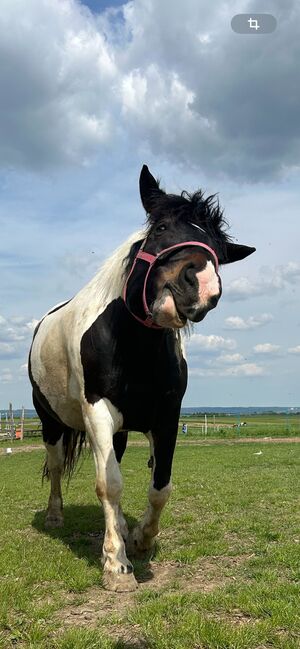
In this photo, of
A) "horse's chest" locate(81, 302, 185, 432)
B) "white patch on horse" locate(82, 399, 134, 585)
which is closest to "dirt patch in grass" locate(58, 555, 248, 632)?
"white patch on horse" locate(82, 399, 134, 585)

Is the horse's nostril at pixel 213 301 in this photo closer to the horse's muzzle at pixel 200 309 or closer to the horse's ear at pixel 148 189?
the horse's muzzle at pixel 200 309

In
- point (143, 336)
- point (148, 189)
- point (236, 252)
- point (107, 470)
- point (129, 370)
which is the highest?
point (148, 189)

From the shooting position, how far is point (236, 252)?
15.5 ft

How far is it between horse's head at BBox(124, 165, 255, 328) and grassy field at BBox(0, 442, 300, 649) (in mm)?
2029

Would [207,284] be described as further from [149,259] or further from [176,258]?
[149,259]

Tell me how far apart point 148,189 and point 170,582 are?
11.0 ft

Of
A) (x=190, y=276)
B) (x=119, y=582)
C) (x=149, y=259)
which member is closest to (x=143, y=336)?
(x=149, y=259)

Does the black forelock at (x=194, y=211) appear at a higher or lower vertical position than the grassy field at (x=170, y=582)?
Result: higher

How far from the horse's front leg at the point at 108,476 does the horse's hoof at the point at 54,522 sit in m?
2.81

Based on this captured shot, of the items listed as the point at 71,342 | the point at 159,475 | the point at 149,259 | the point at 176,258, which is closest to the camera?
the point at 176,258

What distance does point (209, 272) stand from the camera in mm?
3842

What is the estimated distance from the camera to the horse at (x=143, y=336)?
4023 millimetres

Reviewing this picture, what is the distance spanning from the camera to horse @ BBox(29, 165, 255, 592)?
4.02 metres

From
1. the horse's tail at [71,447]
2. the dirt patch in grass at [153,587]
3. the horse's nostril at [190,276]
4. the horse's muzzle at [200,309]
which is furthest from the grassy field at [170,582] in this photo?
the horse's nostril at [190,276]
